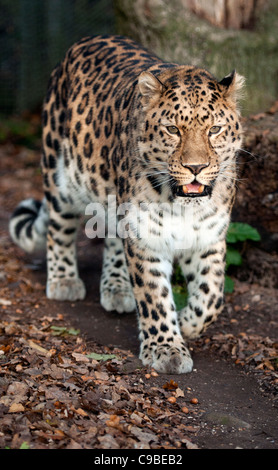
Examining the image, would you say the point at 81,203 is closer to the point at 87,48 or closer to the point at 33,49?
the point at 87,48

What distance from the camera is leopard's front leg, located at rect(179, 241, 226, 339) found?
5590 millimetres

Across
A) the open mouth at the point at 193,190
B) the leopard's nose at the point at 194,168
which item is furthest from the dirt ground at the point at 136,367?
the leopard's nose at the point at 194,168

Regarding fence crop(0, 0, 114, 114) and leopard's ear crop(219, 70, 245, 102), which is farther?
fence crop(0, 0, 114, 114)

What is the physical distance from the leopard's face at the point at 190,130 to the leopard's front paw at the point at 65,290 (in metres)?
2.41

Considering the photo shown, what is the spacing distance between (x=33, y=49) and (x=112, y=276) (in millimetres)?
8617

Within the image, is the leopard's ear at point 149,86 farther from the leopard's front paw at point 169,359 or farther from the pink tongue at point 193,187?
the leopard's front paw at point 169,359

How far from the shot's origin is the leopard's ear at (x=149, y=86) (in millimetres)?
5059

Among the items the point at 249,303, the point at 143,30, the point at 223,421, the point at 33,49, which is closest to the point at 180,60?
the point at 143,30

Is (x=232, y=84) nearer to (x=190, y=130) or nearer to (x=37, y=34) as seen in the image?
(x=190, y=130)

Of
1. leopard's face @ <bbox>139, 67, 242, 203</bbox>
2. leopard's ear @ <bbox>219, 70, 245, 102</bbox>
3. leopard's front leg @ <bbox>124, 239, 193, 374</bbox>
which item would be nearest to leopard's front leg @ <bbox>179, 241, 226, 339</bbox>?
leopard's front leg @ <bbox>124, 239, 193, 374</bbox>

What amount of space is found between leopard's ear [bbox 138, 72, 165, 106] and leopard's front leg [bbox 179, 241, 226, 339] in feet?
4.33

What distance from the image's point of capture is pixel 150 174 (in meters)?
5.25

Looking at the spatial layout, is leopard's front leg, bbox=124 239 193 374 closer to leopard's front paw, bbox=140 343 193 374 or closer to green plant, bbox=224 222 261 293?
leopard's front paw, bbox=140 343 193 374

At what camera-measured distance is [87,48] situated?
275 inches
